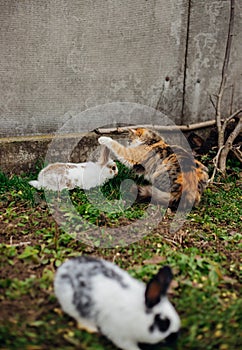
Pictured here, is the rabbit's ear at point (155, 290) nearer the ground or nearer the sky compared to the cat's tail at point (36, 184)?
nearer the sky

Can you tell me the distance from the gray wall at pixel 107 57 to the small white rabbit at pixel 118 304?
112 inches

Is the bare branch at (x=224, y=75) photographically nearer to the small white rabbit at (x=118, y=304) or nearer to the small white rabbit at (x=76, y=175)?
the small white rabbit at (x=76, y=175)

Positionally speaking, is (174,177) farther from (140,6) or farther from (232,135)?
(140,6)

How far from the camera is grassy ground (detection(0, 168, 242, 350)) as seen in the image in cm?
260

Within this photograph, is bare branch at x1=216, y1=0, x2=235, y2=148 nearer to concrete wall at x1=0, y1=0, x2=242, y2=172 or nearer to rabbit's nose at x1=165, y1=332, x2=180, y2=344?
concrete wall at x1=0, y1=0, x2=242, y2=172

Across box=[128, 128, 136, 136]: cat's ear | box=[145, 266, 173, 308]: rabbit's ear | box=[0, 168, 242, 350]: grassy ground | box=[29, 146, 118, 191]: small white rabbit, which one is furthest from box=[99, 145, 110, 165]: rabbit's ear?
box=[145, 266, 173, 308]: rabbit's ear

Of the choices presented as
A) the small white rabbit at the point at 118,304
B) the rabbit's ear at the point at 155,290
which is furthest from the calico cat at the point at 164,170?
the rabbit's ear at the point at 155,290

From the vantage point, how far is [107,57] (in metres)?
5.30

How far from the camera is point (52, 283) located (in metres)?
2.98

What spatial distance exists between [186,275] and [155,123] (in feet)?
9.72

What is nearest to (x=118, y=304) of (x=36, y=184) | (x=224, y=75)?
(x=36, y=184)

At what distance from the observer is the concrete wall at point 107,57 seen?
15.9 ft

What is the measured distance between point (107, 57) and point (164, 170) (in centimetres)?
173

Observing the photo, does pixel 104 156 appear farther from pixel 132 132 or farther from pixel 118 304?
pixel 118 304
